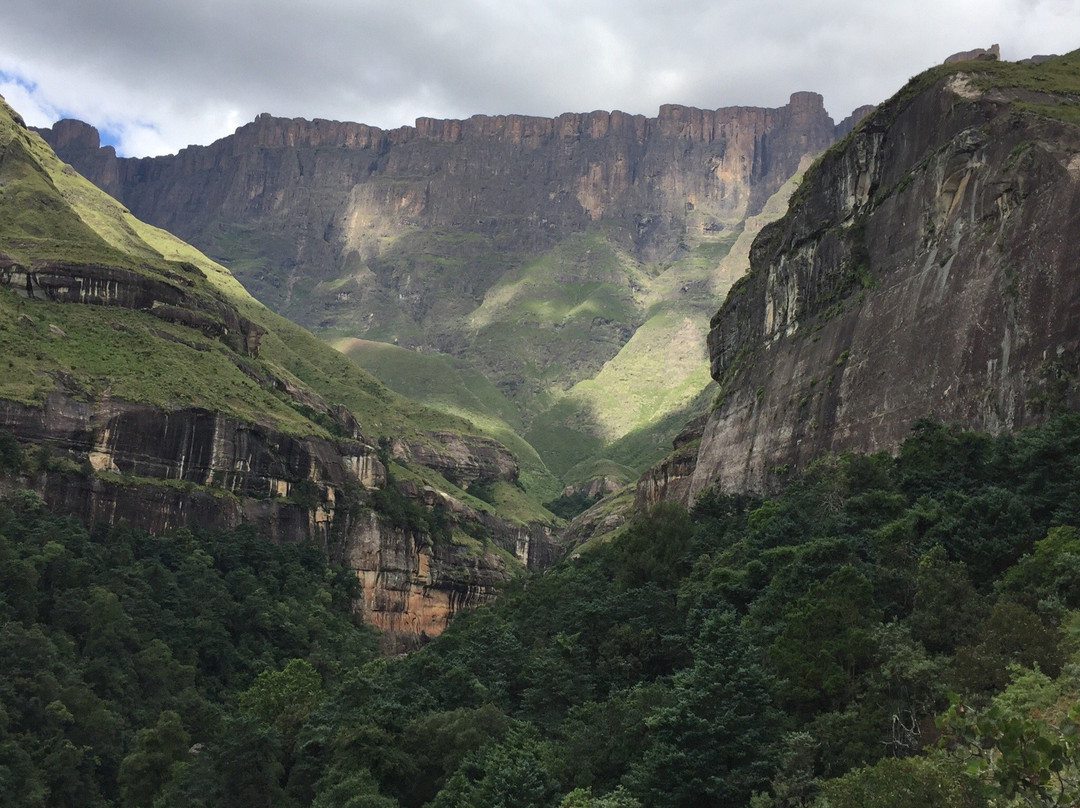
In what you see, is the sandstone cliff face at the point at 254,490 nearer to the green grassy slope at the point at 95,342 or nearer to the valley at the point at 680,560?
the valley at the point at 680,560

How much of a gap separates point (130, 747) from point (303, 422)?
5484cm

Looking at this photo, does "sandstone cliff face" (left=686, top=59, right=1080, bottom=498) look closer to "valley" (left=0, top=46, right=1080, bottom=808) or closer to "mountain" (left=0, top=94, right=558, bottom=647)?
"valley" (left=0, top=46, right=1080, bottom=808)

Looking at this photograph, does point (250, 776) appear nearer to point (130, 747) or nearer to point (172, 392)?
point (130, 747)

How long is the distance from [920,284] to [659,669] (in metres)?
27.6

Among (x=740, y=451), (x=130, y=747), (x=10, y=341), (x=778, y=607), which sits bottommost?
(x=130, y=747)

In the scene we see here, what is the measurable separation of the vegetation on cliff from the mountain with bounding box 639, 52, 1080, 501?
3.39 m

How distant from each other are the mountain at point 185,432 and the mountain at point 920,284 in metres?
39.6

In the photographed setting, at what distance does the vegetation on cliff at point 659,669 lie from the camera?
3572cm

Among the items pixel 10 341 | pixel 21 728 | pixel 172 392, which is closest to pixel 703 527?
pixel 21 728

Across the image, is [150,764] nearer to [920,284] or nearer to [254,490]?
[920,284]

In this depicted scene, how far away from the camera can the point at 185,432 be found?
10269 cm

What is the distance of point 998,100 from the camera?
67.4 metres

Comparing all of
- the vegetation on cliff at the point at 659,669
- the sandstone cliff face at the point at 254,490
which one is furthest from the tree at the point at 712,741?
the sandstone cliff face at the point at 254,490

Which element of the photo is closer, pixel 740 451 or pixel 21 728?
A: pixel 21 728
